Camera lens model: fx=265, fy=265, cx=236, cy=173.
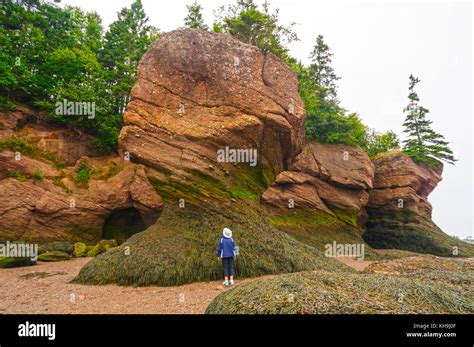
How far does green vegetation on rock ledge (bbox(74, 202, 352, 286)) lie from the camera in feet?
30.6

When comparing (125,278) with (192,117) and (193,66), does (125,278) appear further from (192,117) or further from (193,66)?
(193,66)

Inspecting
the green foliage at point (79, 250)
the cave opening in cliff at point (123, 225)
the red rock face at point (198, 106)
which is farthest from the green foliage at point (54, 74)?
the red rock face at point (198, 106)

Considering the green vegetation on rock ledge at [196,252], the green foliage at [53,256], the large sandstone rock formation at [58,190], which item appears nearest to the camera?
the green vegetation on rock ledge at [196,252]

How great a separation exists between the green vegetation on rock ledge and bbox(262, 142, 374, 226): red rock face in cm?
880

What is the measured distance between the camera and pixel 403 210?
25266 millimetres

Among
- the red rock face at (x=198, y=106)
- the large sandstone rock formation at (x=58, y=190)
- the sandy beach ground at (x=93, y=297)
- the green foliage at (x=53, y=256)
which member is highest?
the red rock face at (x=198, y=106)

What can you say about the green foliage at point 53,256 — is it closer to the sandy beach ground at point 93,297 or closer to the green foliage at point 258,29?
the sandy beach ground at point 93,297

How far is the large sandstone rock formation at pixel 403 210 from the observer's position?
23547 millimetres

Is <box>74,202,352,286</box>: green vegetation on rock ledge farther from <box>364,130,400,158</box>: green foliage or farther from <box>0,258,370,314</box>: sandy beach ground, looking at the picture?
<box>364,130,400,158</box>: green foliage

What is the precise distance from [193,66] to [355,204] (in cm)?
1735

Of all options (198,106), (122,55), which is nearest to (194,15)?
(122,55)

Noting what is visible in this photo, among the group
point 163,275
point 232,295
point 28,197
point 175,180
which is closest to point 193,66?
point 175,180

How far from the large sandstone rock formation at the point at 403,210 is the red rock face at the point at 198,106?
17.6m

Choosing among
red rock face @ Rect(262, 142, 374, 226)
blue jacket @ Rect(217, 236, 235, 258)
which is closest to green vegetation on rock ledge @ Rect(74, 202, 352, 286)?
blue jacket @ Rect(217, 236, 235, 258)
